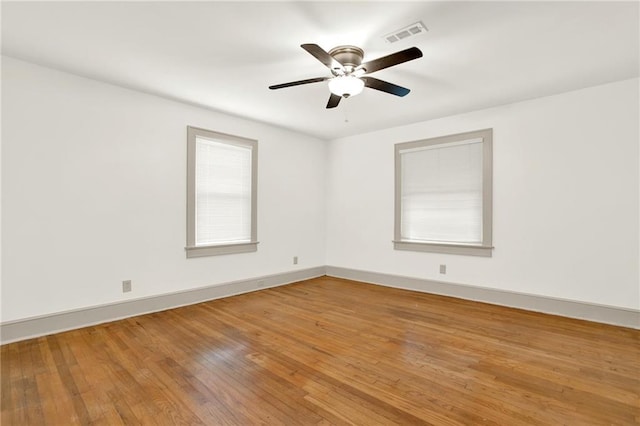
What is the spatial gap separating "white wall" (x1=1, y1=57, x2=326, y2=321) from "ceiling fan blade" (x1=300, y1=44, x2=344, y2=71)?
2.39 m

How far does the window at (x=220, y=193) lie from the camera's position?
4086 mm

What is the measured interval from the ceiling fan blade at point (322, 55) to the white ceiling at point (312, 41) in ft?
0.63

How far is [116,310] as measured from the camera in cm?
338

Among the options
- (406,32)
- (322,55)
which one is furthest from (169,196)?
(406,32)

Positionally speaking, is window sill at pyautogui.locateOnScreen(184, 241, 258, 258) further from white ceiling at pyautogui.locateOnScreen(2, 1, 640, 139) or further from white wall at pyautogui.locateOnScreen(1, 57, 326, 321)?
white ceiling at pyautogui.locateOnScreen(2, 1, 640, 139)

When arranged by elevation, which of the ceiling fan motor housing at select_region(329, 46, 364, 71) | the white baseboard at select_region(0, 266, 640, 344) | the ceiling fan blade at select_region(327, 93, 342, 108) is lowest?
the white baseboard at select_region(0, 266, 640, 344)

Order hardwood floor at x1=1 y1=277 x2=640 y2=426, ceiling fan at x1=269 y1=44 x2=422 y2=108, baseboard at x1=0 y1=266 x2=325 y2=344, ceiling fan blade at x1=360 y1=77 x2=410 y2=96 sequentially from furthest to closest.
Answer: baseboard at x1=0 y1=266 x2=325 y2=344, ceiling fan blade at x1=360 y1=77 x2=410 y2=96, ceiling fan at x1=269 y1=44 x2=422 y2=108, hardwood floor at x1=1 y1=277 x2=640 y2=426

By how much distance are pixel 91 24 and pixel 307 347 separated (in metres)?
3.10

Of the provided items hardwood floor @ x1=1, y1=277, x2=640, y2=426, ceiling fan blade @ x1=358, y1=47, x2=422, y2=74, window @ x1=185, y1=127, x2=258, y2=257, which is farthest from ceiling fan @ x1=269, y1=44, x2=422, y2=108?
hardwood floor @ x1=1, y1=277, x2=640, y2=426

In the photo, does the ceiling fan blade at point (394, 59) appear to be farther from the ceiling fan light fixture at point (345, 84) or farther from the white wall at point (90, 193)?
the white wall at point (90, 193)

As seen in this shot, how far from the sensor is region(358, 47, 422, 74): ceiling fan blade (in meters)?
2.09

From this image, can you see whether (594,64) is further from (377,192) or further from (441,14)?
(377,192)

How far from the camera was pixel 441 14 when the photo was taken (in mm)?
2180

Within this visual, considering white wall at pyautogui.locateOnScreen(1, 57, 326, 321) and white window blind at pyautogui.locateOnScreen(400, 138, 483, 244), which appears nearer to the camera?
white wall at pyautogui.locateOnScreen(1, 57, 326, 321)
